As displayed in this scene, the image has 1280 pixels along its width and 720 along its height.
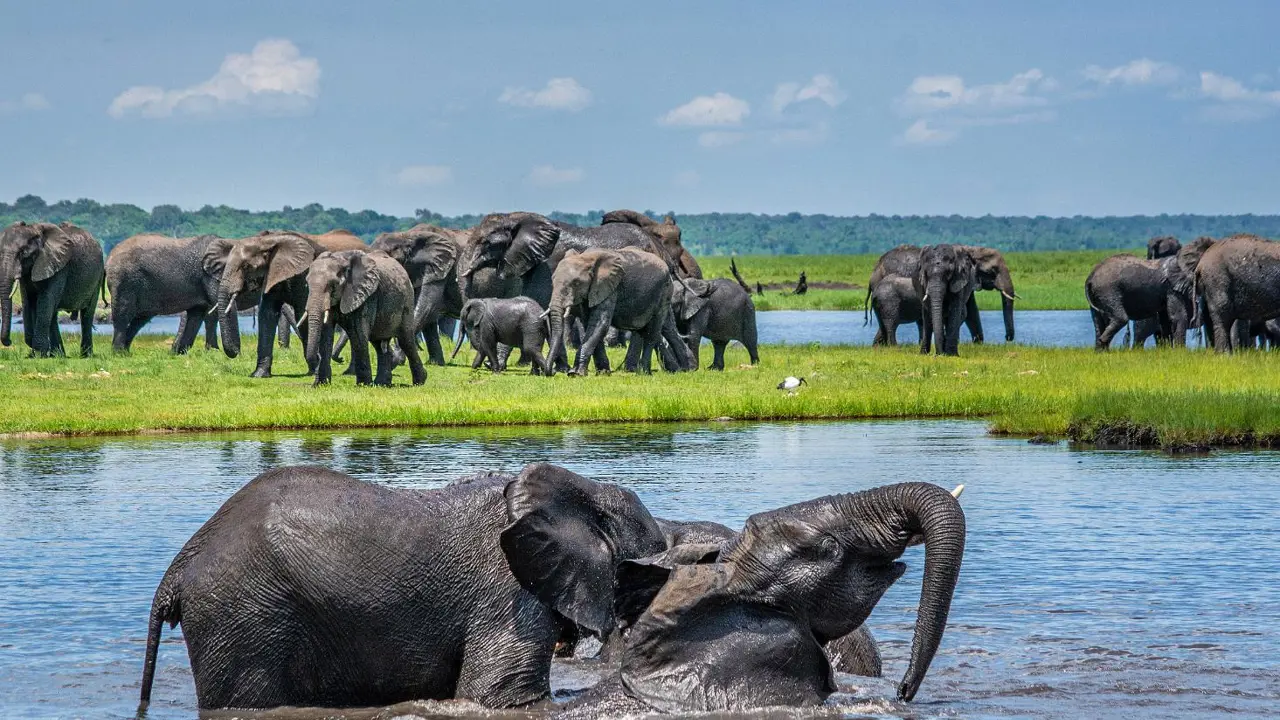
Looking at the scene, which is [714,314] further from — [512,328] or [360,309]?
[360,309]

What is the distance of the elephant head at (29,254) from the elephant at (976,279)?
14.7 metres

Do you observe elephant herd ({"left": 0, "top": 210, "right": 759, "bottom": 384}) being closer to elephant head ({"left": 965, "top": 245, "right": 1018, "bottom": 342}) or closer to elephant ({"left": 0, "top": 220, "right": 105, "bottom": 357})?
elephant ({"left": 0, "top": 220, "right": 105, "bottom": 357})

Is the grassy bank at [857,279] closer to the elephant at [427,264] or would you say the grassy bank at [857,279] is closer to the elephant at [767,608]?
the elephant at [427,264]

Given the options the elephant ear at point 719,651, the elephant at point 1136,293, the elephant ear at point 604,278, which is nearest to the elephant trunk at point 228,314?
the elephant ear at point 604,278

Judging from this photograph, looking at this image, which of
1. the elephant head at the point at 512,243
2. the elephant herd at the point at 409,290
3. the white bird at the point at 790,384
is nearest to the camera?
the white bird at the point at 790,384

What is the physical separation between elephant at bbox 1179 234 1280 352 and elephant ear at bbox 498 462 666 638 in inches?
901

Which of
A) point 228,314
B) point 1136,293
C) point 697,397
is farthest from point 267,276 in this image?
point 1136,293

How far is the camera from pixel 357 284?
76.1 ft

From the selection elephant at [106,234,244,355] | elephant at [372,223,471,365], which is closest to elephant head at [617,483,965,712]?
elephant at [372,223,471,365]

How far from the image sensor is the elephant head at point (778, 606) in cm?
711

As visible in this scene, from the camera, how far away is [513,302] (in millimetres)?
26469

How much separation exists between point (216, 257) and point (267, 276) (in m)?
5.33

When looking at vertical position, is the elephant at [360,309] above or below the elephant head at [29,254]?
below

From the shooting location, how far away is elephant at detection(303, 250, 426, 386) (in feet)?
75.3
